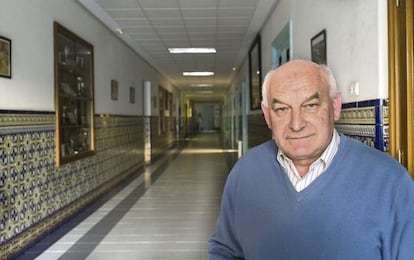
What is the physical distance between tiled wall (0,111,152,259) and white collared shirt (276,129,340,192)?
2935 millimetres

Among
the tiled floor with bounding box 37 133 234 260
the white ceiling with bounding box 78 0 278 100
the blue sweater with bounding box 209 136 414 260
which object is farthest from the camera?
the white ceiling with bounding box 78 0 278 100

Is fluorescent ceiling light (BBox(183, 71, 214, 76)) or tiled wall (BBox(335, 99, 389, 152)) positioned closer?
tiled wall (BBox(335, 99, 389, 152))

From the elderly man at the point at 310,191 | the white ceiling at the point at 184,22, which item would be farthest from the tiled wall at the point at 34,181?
the elderly man at the point at 310,191

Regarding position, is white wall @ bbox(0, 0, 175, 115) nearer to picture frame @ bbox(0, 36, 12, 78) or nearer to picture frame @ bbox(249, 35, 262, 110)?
picture frame @ bbox(0, 36, 12, 78)

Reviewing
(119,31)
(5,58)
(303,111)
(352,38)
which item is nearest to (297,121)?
(303,111)

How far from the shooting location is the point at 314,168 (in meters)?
1.32

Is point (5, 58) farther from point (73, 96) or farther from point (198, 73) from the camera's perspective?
point (198, 73)

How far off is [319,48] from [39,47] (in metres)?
2.93

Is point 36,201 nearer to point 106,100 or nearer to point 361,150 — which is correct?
point 106,100

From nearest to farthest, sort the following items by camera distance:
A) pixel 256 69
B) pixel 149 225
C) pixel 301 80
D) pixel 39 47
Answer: pixel 301 80, pixel 39 47, pixel 149 225, pixel 256 69

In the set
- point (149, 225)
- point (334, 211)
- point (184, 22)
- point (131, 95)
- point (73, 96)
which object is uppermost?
point (184, 22)

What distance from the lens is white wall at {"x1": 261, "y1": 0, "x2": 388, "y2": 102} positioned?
250 cm

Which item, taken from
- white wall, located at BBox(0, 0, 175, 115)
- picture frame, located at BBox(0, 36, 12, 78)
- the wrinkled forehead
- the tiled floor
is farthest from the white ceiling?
the wrinkled forehead

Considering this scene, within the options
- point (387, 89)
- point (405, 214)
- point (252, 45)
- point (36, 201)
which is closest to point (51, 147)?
point (36, 201)
